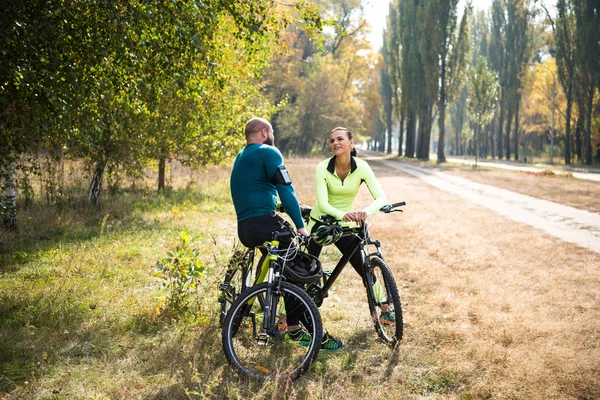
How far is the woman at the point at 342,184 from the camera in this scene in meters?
4.66

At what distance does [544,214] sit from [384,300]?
10.4 metres

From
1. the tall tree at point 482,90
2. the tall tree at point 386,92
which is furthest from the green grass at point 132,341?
the tall tree at point 386,92

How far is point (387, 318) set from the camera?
4.59 meters

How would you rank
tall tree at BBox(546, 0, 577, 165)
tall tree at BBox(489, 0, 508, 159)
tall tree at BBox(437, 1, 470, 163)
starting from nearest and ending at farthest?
1. tall tree at BBox(546, 0, 577, 165)
2. tall tree at BBox(437, 1, 470, 163)
3. tall tree at BBox(489, 0, 508, 159)

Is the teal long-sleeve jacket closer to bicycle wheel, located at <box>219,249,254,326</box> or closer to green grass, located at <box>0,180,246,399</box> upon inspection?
bicycle wheel, located at <box>219,249,254,326</box>

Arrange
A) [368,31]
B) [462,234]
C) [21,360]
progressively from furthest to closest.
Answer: [368,31] < [462,234] < [21,360]

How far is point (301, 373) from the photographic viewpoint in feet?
12.1

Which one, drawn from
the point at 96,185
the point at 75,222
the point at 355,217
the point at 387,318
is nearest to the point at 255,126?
the point at 355,217

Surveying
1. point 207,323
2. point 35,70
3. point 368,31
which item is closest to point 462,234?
point 207,323

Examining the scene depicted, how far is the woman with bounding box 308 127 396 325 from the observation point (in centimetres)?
466

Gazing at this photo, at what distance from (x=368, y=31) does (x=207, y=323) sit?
48.0 m

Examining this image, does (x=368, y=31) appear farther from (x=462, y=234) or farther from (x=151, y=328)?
(x=151, y=328)

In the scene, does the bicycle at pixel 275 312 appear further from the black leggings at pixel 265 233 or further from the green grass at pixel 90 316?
the green grass at pixel 90 316

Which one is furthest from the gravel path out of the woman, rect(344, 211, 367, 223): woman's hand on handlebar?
rect(344, 211, 367, 223): woman's hand on handlebar
